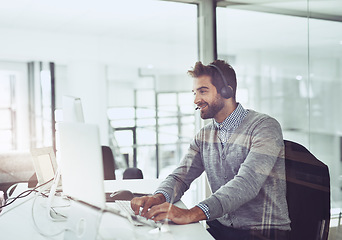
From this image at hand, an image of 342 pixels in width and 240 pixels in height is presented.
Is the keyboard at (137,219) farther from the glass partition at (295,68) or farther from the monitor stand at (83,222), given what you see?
the glass partition at (295,68)

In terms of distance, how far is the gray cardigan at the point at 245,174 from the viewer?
1448mm

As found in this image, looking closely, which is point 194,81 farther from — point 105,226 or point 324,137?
point 324,137

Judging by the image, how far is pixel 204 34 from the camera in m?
3.45

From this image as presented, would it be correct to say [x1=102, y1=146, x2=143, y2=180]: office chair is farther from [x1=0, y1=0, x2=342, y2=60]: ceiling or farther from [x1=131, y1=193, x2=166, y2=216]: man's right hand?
[x1=0, y1=0, x2=342, y2=60]: ceiling

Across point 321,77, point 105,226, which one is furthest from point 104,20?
point 105,226

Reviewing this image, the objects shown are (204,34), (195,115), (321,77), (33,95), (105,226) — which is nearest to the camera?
(105,226)

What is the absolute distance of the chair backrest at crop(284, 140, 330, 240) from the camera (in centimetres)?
150

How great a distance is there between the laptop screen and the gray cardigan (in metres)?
0.43

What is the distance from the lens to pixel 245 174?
4.84 feet

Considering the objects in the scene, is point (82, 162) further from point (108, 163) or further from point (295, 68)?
point (295, 68)

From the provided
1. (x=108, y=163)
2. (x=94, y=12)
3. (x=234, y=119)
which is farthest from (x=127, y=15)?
(x=234, y=119)

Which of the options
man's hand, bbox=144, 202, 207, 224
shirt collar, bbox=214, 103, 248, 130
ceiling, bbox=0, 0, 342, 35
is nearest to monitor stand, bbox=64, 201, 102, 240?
man's hand, bbox=144, 202, 207, 224

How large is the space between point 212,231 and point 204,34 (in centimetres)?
209

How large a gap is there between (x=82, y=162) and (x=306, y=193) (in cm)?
87
